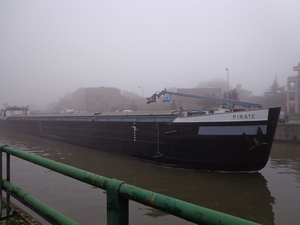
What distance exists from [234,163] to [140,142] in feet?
13.2

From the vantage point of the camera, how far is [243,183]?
23.5ft

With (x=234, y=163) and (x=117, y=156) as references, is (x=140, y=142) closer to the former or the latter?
(x=117, y=156)

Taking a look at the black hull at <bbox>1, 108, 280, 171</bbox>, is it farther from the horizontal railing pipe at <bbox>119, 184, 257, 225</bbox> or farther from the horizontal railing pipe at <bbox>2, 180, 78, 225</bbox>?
the horizontal railing pipe at <bbox>119, 184, 257, 225</bbox>

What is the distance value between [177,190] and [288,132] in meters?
16.5

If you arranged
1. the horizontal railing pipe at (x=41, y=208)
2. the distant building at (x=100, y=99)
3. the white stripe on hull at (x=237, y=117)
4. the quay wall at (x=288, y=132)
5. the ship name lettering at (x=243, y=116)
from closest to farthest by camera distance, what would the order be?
the horizontal railing pipe at (x=41, y=208) < the white stripe on hull at (x=237, y=117) < the ship name lettering at (x=243, y=116) < the quay wall at (x=288, y=132) < the distant building at (x=100, y=99)

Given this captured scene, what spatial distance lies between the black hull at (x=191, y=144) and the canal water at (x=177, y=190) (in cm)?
37

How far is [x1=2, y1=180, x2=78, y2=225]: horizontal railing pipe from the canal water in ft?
7.09

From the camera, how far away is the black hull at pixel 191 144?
7.79 metres

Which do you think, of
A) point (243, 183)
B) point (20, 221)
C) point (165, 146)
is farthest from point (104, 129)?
point (20, 221)

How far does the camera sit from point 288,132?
1919cm

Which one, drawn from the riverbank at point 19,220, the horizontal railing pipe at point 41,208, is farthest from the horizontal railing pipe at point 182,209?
the riverbank at point 19,220

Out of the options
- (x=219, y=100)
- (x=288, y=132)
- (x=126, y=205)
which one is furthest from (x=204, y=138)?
(x=288, y=132)

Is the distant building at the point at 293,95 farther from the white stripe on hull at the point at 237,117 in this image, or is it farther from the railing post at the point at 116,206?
the railing post at the point at 116,206

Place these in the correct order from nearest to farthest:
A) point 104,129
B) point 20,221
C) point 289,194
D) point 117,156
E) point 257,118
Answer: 1. point 20,221
2. point 289,194
3. point 257,118
4. point 117,156
5. point 104,129
